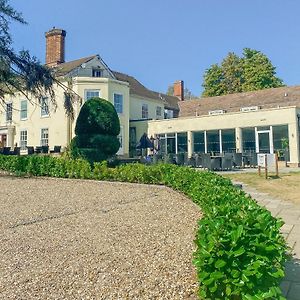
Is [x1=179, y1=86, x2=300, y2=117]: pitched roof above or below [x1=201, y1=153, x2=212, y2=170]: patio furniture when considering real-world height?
above

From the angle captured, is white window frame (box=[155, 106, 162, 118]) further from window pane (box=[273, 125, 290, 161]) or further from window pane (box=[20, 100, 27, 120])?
window pane (box=[273, 125, 290, 161])

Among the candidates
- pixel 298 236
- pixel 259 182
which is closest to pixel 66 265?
pixel 298 236

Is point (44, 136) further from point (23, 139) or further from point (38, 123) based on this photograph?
point (23, 139)

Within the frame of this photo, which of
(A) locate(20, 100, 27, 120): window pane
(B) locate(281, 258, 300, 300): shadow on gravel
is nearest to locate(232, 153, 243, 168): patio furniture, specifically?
(B) locate(281, 258, 300, 300): shadow on gravel

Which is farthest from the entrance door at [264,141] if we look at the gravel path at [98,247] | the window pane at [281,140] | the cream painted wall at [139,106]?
the gravel path at [98,247]

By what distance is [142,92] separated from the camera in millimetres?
33094

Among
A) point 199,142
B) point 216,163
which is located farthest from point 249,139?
point 216,163

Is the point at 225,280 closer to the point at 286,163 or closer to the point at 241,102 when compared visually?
the point at 286,163

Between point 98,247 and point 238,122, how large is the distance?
69.5ft

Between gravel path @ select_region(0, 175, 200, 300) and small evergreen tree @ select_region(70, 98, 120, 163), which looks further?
small evergreen tree @ select_region(70, 98, 120, 163)

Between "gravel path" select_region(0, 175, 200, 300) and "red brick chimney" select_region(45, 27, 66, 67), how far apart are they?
24.7 metres

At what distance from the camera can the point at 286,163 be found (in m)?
21.1

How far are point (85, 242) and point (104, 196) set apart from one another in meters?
3.99

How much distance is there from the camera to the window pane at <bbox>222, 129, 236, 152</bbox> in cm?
2420
